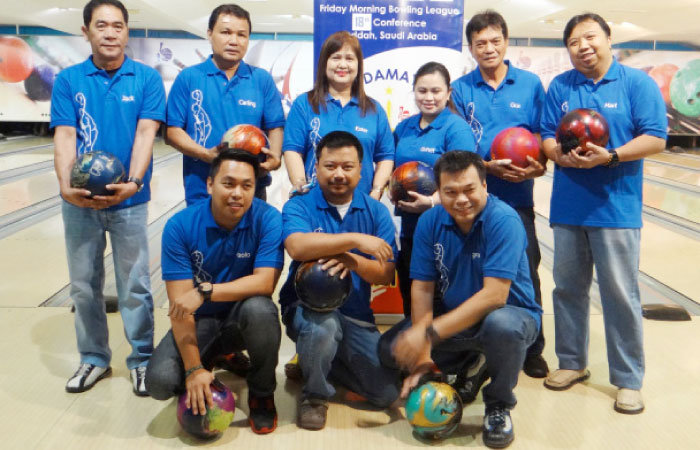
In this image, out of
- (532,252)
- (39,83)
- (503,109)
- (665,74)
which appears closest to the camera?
(503,109)

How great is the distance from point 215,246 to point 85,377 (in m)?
0.79

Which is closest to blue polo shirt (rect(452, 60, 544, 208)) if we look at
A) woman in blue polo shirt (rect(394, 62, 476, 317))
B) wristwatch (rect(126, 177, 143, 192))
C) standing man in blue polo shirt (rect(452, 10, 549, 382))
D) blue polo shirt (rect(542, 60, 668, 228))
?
standing man in blue polo shirt (rect(452, 10, 549, 382))

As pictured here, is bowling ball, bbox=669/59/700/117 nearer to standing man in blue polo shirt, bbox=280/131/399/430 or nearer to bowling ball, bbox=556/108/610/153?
bowling ball, bbox=556/108/610/153

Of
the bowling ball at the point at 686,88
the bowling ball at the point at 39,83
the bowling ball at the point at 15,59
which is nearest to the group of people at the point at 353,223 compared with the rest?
the bowling ball at the point at 39,83

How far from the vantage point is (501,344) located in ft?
6.59

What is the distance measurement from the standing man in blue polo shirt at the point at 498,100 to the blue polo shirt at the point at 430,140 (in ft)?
0.49

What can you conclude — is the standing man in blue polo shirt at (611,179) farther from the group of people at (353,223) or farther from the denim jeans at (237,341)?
the denim jeans at (237,341)

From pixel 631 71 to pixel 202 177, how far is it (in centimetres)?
165

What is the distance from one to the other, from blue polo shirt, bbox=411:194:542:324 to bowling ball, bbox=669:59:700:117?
43.2 ft

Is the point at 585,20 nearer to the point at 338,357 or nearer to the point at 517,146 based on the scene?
the point at 517,146

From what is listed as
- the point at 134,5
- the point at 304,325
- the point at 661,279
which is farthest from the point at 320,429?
the point at 134,5

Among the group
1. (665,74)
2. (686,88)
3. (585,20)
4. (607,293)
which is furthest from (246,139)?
(686,88)

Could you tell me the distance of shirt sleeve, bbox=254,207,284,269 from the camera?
2.15m

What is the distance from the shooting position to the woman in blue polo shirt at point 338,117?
2.43m
